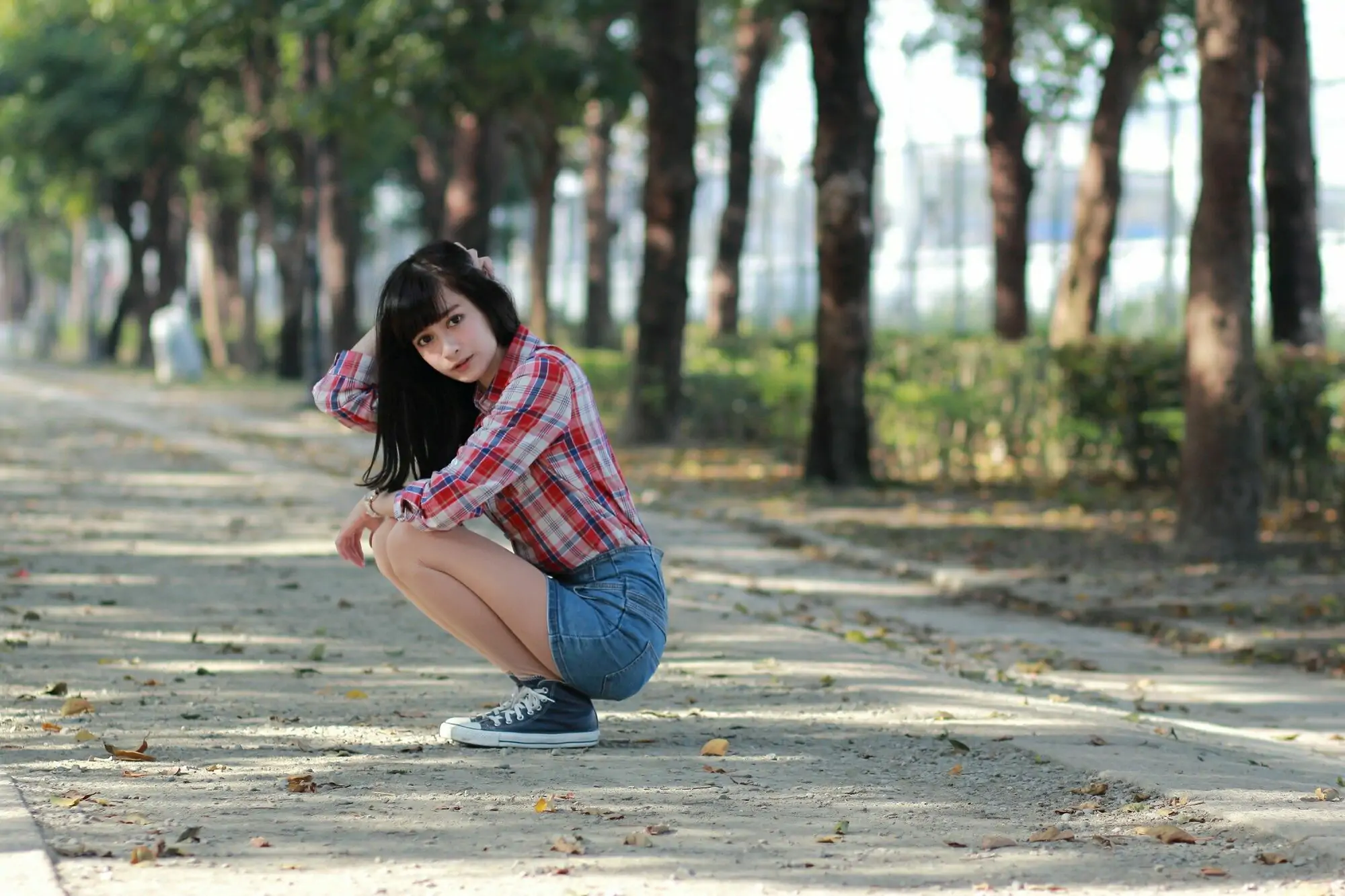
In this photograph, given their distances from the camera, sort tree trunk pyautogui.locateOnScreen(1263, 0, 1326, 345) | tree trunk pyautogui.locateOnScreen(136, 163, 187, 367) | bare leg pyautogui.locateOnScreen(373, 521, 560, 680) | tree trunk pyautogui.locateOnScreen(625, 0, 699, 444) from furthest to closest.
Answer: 1. tree trunk pyautogui.locateOnScreen(136, 163, 187, 367)
2. tree trunk pyautogui.locateOnScreen(625, 0, 699, 444)
3. tree trunk pyautogui.locateOnScreen(1263, 0, 1326, 345)
4. bare leg pyautogui.locateOnScreen(373, 521, 560, 680)

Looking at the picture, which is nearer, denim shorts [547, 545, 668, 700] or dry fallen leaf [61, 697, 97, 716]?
denim shorts [547, 545, 668, 700]

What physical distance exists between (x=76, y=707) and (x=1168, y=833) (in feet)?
11.1

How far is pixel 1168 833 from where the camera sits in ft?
15.2

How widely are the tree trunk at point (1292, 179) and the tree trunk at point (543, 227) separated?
→ 398 inches

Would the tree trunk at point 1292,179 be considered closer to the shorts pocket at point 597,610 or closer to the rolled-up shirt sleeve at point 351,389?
the shorts pocket at point 597,610

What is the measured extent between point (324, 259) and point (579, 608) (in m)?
21.1

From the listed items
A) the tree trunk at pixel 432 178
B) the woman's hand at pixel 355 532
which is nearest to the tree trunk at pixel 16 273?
the tree trunk at pixel 432 178

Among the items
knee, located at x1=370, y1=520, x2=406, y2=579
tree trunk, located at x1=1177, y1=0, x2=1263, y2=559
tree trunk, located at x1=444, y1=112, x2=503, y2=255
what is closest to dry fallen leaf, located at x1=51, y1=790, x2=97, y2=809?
knee, located at x1=370, y1=520, x2=406, y2=579

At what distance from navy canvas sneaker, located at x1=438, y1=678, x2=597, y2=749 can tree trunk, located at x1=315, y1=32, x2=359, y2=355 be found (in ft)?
66.1

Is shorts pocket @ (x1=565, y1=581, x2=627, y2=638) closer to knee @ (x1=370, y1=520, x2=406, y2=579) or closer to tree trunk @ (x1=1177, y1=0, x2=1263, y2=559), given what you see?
knee @ (x1=370, y1=520, x2=406, y2=579)

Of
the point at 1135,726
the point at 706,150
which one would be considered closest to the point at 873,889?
the point at 1135,726

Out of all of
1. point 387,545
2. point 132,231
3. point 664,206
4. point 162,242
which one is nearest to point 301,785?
point 387,545

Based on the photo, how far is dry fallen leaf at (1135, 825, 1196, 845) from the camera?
4.60 metres

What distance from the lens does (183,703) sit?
20.6 ft
